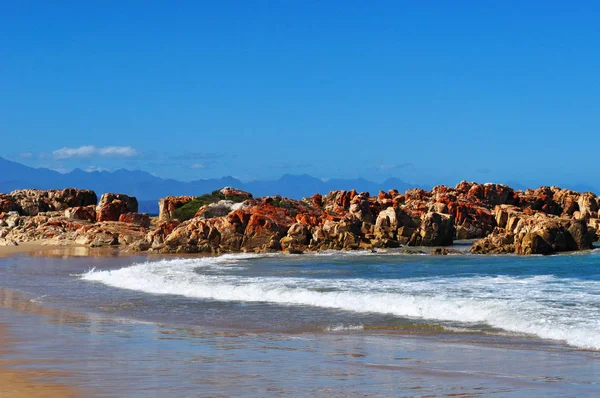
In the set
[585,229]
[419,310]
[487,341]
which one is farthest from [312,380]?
[585,229]

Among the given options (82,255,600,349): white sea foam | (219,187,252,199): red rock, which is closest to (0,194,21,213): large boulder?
(219,187,252,199): red rock

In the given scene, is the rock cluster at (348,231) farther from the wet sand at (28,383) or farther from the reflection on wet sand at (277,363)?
the wet sand at (28,383)

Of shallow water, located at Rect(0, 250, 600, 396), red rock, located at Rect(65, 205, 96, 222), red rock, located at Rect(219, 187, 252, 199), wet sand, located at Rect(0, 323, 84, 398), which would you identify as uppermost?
red rock, located at Rect(219, 187, 252, 199)

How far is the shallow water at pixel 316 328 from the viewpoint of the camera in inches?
399

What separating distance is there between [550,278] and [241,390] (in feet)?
62.1

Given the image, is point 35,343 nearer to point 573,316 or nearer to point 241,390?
point 241,390

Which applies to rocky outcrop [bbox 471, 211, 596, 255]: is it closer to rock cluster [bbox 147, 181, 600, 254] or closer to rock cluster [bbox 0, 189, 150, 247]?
rock cluster [bbox 147, 181, 600, 254]

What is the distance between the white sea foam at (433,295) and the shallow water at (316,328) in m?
0.05

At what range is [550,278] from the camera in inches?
1031

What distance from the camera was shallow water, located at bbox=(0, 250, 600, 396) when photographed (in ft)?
33.3

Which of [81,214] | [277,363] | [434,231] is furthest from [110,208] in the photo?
[277,363]

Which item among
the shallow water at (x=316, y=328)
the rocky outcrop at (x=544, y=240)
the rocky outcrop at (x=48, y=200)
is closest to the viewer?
the shallow water at (x=316, y=328)

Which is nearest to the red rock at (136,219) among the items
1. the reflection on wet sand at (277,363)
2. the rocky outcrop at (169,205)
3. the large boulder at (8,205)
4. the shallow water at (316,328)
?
the rocky outcrop at (169,205)

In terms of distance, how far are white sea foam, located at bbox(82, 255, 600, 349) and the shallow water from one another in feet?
0.17
